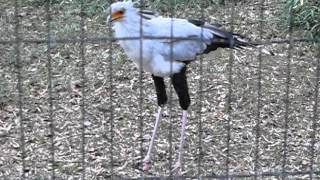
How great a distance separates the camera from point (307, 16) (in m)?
4.71

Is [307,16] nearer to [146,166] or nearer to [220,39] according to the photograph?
[220,39]

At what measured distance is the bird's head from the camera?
2.88 m

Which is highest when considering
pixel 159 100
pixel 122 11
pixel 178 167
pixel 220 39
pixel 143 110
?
pixel 122 11

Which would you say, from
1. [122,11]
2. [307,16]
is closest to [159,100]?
[122,11]

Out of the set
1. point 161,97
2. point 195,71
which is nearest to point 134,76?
point 195,71

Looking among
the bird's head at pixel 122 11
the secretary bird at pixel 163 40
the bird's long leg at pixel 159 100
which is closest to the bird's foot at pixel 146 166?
the bird's long leg at pixel 159 100

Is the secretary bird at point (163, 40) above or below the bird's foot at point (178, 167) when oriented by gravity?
above

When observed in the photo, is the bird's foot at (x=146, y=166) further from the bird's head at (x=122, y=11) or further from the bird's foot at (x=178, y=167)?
the bird's head at (x=122, y=11)

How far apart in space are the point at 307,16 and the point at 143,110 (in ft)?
4.99

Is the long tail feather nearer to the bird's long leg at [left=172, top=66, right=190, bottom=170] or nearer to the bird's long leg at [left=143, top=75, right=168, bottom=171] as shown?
the bird's long leg at [left=172, top=66, right=190, bottom=170]

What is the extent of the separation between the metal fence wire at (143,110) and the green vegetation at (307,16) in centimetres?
9

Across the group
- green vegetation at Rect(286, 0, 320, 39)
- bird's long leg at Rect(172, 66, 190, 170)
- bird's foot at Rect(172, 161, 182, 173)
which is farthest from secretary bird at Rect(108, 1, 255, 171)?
green vegetation at Rect(286, 0, 320, 39)

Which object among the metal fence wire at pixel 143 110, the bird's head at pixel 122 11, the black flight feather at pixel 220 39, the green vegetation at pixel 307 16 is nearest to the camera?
the bird's head at pixel 122 11

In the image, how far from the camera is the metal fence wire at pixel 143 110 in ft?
10.3
